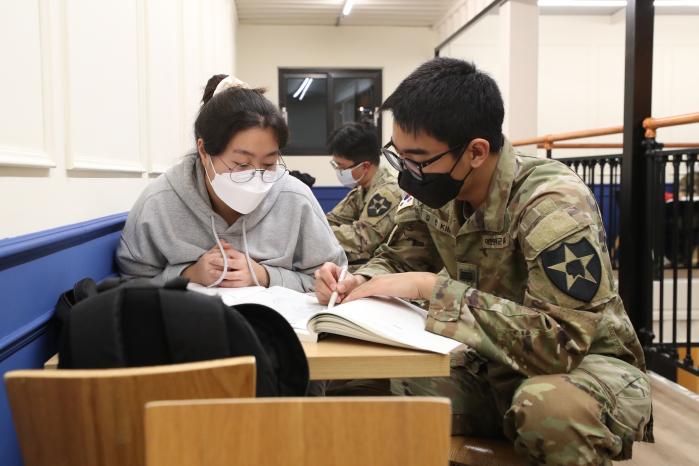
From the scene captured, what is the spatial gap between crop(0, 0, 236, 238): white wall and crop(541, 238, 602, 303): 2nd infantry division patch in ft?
3.37

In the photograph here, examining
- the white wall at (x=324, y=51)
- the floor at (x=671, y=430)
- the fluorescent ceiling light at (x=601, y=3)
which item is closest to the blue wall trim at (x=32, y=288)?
the floor at (x=671, y=430)

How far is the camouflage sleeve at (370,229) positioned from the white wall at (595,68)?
553cm

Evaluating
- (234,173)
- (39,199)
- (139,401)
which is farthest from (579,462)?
(39,199)

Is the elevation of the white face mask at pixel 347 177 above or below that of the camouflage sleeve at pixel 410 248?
above

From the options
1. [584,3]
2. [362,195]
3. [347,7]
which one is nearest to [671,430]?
[362,195]

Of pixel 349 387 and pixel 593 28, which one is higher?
pixel 593 28

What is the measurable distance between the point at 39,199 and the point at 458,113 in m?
0.90

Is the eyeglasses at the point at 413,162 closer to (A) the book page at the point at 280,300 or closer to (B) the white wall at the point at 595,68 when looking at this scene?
(A) the book page at the point at 280,300

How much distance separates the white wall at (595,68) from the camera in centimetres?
812

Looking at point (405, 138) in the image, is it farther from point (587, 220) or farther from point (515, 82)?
point (515, 82)

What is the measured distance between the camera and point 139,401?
2.43 ft

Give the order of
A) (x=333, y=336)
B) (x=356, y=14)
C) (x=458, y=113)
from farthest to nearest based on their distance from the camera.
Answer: (x=356, y=14) < (x=458, y=113) < (x=333, y=336)

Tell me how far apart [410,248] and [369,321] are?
0.67m

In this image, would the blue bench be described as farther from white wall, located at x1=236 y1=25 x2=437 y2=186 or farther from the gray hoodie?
white wall, located at x1=236 y1=25 x2=437 y2=186
